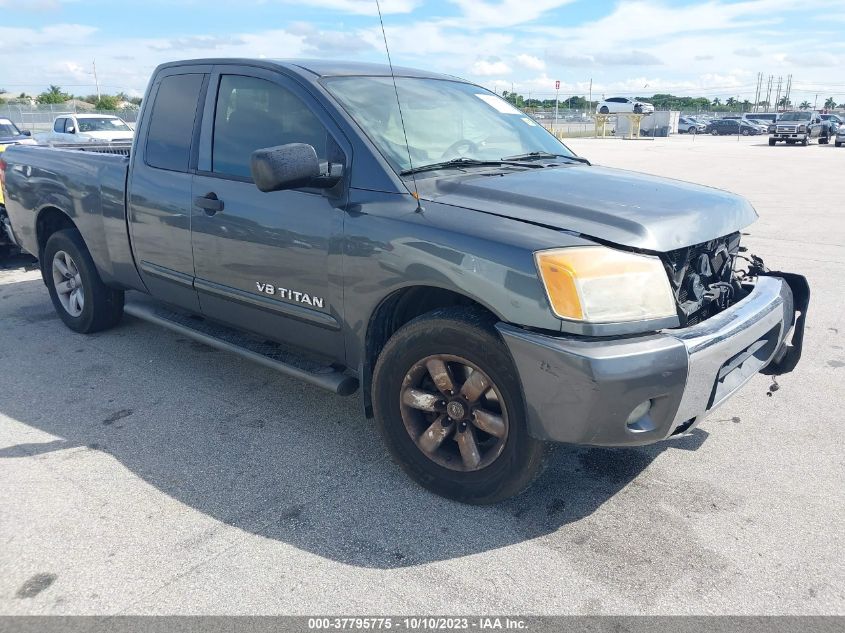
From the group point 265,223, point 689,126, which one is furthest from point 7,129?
point 689,126

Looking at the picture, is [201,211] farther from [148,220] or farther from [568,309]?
[568,309]

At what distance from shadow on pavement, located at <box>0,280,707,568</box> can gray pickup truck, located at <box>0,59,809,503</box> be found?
235mm

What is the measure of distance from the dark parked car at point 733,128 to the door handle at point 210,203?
54.3m

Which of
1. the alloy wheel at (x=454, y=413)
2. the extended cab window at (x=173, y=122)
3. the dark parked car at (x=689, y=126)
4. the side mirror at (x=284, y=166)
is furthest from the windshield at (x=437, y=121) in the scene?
the dark parked car at (x=689, y=126)

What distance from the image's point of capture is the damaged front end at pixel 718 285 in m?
2.77

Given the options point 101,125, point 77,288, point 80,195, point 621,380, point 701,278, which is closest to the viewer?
point 621,380

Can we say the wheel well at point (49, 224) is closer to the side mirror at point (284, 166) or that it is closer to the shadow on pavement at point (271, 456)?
the shadow on pavement at point (271, 456)

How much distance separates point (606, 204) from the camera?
286cm

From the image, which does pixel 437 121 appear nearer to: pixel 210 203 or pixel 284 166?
pixel 284 166

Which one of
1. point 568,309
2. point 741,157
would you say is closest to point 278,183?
point 568,309

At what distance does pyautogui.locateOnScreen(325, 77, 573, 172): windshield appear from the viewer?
3.25 m

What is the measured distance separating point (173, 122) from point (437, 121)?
5.38 feet

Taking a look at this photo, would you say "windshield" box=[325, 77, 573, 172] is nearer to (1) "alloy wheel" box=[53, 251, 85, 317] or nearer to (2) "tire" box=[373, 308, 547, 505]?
(2) "tire" box=[373, 308, 547, 505]

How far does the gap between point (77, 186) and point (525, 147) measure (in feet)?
9.91
